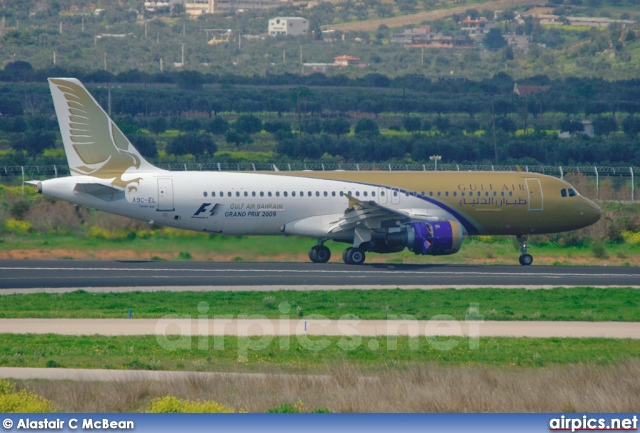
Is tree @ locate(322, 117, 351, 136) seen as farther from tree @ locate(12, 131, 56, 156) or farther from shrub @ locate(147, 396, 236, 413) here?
shrub @ locate(147, 396, 236, 413)

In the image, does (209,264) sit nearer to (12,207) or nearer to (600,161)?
(12,207)

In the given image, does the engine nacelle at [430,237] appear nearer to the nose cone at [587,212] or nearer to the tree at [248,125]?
the nose cone at [587,212]

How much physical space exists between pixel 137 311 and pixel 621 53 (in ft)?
481

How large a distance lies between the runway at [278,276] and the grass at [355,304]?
1.97 meters

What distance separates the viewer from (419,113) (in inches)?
4668

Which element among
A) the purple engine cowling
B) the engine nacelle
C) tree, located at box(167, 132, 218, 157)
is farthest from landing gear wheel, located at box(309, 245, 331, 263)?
tree, located at box(167, 132, 218, 157)

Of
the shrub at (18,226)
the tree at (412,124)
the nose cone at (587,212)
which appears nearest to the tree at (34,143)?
the tree at (412,124)

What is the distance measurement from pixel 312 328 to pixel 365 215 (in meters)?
15.3

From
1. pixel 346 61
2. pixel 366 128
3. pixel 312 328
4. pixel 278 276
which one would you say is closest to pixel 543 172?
pixel 278 276

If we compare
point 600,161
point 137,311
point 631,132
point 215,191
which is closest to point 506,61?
point 631,132

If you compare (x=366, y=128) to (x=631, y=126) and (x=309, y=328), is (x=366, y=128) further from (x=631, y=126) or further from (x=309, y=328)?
(x=309, y=328)

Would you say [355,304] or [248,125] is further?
[248,125]

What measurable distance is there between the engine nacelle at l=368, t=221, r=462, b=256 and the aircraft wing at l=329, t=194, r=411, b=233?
2.07ft

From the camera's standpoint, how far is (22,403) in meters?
16.3
